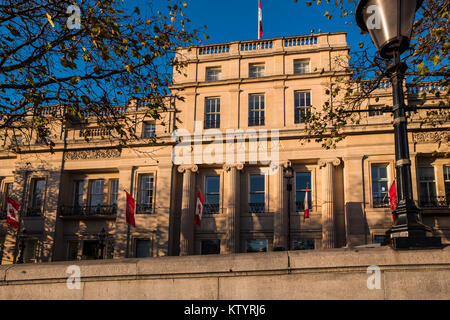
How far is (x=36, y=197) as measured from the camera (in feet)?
92.9

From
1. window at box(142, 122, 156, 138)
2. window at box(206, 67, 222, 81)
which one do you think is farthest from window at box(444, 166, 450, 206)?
window at box(142, 122, 156, 138)

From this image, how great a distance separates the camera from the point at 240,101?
86.6 feet

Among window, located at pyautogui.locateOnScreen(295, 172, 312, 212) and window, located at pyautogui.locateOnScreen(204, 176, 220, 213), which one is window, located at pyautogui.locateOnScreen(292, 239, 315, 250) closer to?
window, located at pyautogui.locateOnScreen(295, 172, 312, 212)

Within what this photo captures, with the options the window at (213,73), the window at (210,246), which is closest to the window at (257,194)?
the window at (210,246)

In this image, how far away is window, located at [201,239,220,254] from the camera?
80.6 ft

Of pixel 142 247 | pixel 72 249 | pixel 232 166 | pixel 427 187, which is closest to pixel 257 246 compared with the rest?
pixel 232 166

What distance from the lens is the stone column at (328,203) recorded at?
2259 cm

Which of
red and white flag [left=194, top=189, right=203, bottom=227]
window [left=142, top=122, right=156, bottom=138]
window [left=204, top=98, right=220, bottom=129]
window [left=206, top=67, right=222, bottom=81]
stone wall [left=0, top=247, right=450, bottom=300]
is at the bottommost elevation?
stone wall [left=0, top=247, right=450, bottom=300]

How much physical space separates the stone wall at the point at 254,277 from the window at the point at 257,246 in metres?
19.6

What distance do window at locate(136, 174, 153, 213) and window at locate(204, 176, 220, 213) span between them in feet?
12.1

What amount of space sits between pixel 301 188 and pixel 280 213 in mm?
2333
